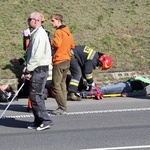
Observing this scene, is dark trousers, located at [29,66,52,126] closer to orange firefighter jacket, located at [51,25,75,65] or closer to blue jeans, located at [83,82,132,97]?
orange firefighter jacket, located at [51,25,75,65]

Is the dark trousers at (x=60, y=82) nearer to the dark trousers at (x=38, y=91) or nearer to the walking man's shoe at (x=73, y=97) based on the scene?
the dark trousers at (x=38, y=91)

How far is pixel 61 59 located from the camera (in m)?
10.1

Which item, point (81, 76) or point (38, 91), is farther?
point (81, 76)

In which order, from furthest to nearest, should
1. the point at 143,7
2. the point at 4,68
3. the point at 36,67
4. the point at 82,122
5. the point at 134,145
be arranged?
the point at 143,7 < the point at 4,68 < the point at 82,122 < the point at 36,67 < the point at 134,145

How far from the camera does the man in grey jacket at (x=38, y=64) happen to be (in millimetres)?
8477

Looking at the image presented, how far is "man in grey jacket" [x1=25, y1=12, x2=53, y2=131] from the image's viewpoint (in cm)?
848

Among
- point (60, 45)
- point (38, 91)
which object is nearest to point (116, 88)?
point (60, 45)

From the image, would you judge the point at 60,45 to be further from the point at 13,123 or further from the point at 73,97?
the point at 73,97

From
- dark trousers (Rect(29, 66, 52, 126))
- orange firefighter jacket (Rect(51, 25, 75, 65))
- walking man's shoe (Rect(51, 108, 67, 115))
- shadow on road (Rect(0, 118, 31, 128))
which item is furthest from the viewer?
walking man's shoe (Rect(51, 108, 67, 115))

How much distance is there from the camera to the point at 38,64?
8.54 metres

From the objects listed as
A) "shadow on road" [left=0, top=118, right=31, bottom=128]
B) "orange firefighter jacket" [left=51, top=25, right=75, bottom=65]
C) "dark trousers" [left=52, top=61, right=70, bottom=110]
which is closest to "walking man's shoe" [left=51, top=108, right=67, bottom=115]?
"dark trousers" [left=52, top=61, right=70, bottom=110]

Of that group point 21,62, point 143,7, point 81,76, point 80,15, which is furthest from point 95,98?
point 143,7

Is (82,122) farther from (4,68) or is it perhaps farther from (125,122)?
(4,68)

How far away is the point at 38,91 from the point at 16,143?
1.00m
